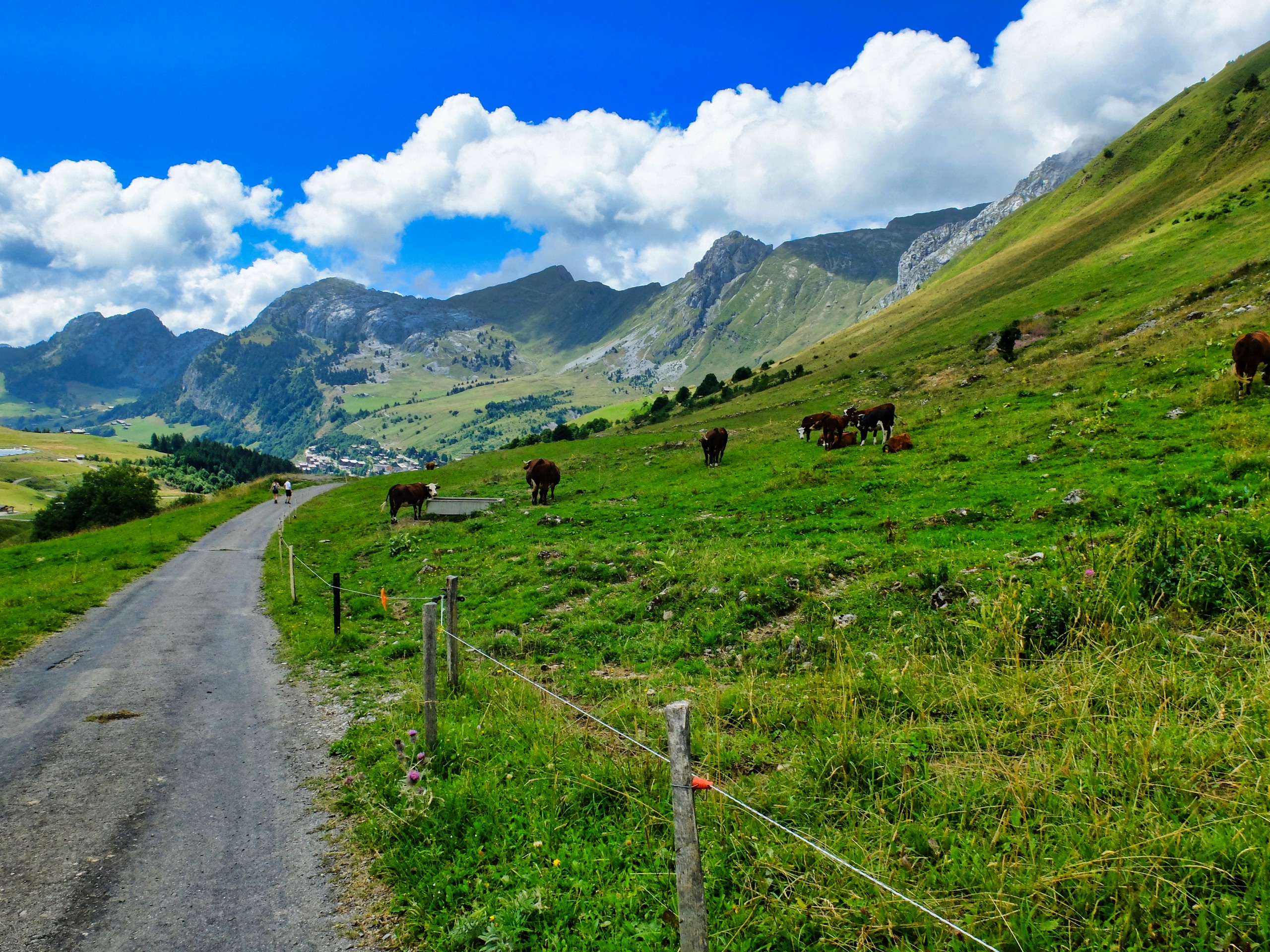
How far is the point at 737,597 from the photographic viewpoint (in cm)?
1276

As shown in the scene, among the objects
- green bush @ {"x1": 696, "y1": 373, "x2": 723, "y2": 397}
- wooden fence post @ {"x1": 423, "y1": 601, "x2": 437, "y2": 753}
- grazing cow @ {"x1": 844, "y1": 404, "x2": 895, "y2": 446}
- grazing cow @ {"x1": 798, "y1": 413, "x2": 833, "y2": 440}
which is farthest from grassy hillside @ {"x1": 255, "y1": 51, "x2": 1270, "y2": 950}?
green bush @ {"x1": 696, "y1": 373, "x2": 723, "y2": 397}

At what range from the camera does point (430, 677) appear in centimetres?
812

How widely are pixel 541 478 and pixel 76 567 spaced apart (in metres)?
22.7

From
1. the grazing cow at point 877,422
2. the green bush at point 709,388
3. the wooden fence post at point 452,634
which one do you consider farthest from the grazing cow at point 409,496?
the green bush at point 709,388

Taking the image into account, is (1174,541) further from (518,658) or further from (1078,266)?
(1078,266)

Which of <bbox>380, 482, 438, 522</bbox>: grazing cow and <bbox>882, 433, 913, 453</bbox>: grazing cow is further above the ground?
<bbox>882, 433, 913, 453</bbox>: grazing cow

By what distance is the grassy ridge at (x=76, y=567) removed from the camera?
17141 mm

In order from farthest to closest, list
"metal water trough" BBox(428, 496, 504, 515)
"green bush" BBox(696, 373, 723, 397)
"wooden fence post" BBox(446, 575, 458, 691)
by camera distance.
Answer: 1. "green bush" BBox(696, 373, 723, 397)
2. "metal water trough" BBox(428, 496, 504, 515)
3. "wooden fence post" BBox(446, 575, 458, 691)

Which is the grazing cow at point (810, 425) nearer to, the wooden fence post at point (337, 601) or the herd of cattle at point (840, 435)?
the herd of cattle at point (840, 435)

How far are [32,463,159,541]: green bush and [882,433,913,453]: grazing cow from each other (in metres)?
72.9

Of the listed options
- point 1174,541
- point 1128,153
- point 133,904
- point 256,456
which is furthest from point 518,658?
point 256,456

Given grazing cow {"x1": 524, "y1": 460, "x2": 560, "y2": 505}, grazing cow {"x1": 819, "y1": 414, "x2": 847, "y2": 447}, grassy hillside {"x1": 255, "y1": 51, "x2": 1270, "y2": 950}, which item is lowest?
grassy hillside {"x1": 255, "y1": 51, "x2": 1270, "y2": 950}

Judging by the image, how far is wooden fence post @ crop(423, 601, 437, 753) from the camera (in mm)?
7910

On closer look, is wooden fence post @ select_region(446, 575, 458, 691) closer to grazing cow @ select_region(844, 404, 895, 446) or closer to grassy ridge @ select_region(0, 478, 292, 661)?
grassy ridge @ select_region(0, 478, 292, 661)
